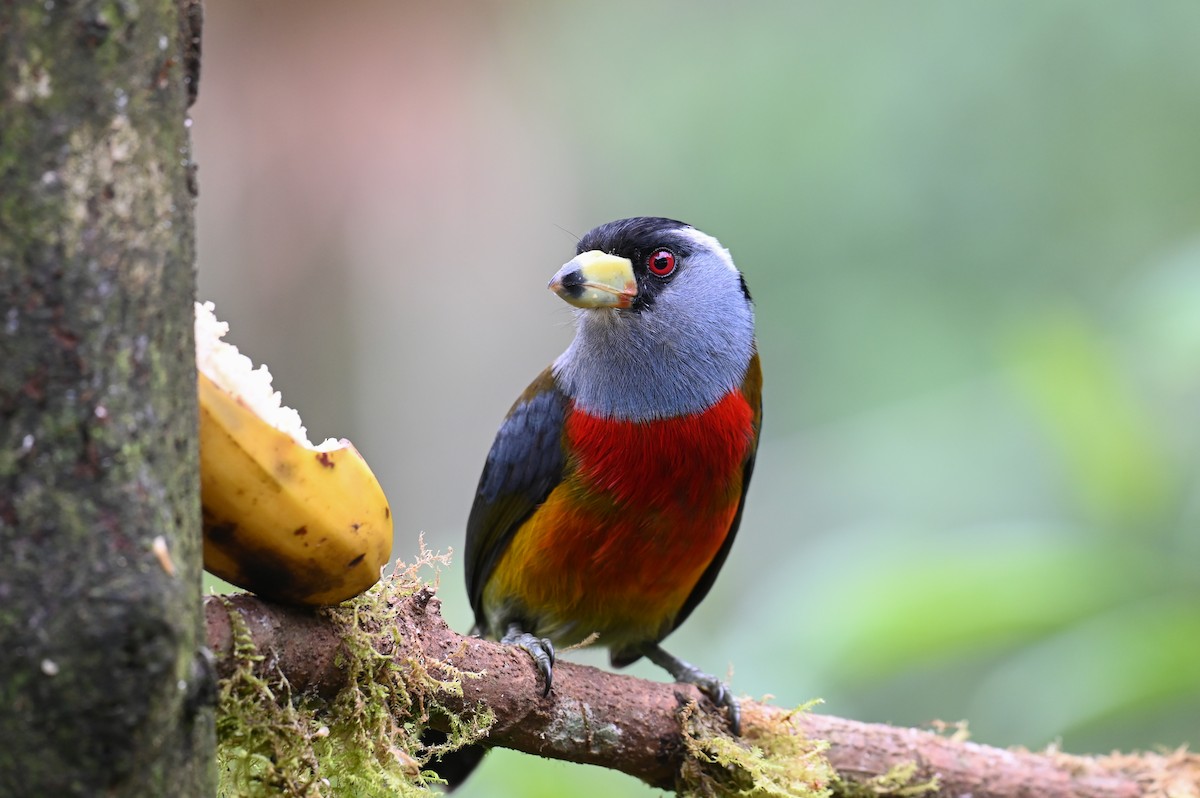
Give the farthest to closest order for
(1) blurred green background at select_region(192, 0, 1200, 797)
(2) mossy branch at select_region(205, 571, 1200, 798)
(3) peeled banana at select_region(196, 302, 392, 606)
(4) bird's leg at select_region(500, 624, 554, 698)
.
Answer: (1) blurred green background at select_region(192, 0, 1200, 797)
(4) bird's leg at select_region(500, 624, 554, 698)
(2) mossy branch at select_region(205, 571, 1200, 798)
(3) peeled banana at select_region(196, 302, 392, 606)

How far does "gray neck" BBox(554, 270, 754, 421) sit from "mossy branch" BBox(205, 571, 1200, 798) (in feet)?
2.36

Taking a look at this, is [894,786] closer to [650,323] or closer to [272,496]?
[650,323]

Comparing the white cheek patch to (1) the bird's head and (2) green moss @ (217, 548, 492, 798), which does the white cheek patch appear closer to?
→ (1) the bird's head

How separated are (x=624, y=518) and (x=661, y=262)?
73 centimetres

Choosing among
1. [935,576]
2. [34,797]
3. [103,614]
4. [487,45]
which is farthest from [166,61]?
[487,45]

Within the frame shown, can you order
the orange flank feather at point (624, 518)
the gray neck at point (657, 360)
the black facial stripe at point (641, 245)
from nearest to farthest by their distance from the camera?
the orange flank feather at point (624, 518) → the gray neck at point (657, 360) → the black facial stripe at point (641, 245)

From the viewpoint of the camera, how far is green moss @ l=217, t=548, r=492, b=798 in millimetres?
→ 1606

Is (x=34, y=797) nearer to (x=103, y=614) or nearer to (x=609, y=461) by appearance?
(x=103, y=614)

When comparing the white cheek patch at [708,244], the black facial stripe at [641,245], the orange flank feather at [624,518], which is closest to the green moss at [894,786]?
the orange flank feather at [624,518]

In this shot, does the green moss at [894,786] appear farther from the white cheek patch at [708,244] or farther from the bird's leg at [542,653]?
the white cheek patch at [708,244]

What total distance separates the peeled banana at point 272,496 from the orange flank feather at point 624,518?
114cm

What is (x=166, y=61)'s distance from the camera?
3.50ft

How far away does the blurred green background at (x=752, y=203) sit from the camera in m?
5.83

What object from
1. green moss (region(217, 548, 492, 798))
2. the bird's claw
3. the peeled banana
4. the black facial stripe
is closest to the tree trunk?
the peeled banana
